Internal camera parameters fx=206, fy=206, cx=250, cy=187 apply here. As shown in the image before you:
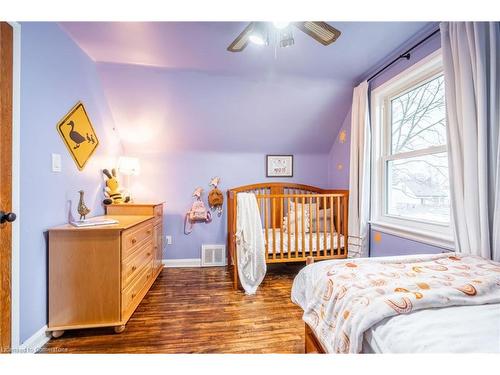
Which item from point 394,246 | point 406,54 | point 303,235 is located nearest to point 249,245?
point 303,235

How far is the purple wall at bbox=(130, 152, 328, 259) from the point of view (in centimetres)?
286

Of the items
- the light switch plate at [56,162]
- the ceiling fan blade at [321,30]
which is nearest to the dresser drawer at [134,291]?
the light switch plate at [56,162]

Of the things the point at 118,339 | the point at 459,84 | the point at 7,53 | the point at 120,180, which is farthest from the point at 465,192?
the point at 120,180

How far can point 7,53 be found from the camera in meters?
1.09

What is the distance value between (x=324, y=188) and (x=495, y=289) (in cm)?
251

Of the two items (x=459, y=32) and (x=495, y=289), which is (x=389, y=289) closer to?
(x=495, y=289)

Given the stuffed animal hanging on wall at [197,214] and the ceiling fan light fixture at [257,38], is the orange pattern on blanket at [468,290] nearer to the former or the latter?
the ceiling fan light fixture at [257,38]

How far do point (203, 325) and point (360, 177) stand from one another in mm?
2087

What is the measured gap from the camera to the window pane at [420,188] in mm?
1683

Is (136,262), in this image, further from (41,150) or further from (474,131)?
(474,131)

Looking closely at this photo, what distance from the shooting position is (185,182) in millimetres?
2914

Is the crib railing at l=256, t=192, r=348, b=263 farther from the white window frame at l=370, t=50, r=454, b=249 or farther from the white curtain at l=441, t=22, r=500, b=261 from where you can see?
the white curtain at l=441, t=22, r=500, b=261

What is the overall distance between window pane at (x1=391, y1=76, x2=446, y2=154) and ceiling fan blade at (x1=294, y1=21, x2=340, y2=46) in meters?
1.09
